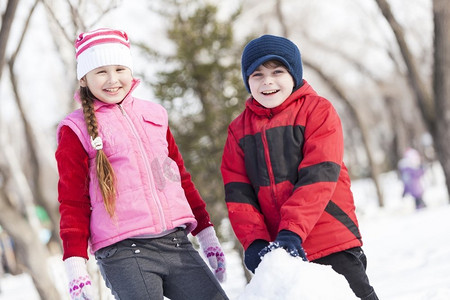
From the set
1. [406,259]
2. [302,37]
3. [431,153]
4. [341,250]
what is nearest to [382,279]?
[406,259]

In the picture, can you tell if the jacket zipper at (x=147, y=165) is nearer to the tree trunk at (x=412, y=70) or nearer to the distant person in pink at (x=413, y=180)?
the tree trunk at (x=412, y=70)

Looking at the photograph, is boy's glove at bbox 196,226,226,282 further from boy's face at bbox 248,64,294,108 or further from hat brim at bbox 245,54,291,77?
hat brim at bbox 245,54,291,77

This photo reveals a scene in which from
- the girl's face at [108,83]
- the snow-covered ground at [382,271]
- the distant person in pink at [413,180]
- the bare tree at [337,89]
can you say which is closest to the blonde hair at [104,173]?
the girl's face at [108,83]

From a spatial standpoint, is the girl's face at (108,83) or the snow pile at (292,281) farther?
the girl's face at (108,83)

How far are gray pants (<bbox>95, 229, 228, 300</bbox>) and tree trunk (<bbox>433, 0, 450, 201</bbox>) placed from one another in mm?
6412

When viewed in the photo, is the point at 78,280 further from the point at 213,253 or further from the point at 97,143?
the point at 213,253

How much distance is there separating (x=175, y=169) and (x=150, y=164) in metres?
0.17

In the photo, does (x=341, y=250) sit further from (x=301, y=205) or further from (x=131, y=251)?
(x=131, y=251)

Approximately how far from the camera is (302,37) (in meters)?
17.4

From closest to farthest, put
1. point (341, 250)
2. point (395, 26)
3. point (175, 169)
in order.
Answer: point (341, 250), point (175, 169), point (395, 26)

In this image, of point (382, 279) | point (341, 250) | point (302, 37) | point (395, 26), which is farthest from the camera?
point (302, 37)

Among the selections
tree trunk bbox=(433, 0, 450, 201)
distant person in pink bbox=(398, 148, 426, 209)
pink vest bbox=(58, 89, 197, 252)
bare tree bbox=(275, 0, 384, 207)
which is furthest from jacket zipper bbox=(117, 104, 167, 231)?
distant person in pink bbox=(398, 148, 426, 209)

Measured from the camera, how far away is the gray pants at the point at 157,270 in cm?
240

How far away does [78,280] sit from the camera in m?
2.31
